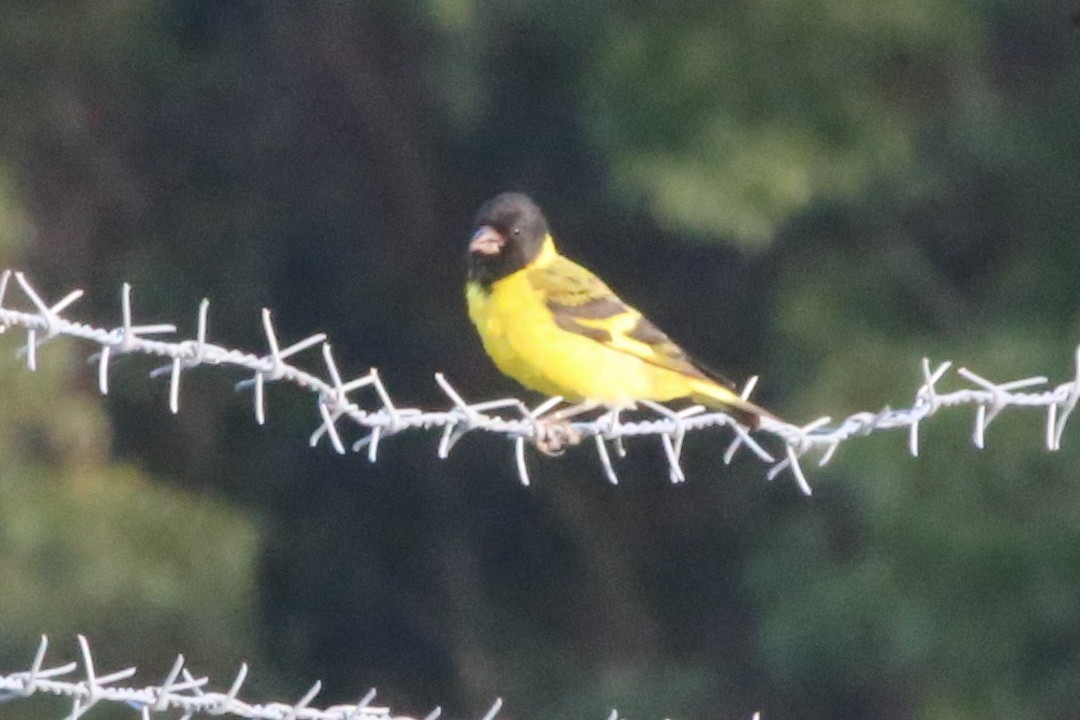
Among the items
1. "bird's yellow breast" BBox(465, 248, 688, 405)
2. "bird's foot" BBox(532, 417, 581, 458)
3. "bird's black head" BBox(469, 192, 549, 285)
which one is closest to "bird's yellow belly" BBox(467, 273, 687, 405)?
"bird's yellow breast" BBox(465, 248, 688, 405)

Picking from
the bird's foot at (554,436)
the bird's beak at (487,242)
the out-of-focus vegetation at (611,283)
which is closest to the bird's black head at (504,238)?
the bird's beak at (487,242)

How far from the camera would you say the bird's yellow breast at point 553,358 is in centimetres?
390

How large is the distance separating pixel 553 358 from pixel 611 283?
5.25 metres

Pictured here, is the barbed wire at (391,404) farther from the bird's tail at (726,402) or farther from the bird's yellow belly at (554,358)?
the bird's yellow belly at (554,358)

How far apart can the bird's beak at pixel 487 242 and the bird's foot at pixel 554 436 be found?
705 mm

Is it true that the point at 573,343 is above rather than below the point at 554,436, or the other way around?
above

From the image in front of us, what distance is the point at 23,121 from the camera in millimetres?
9477

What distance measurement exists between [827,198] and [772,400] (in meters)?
0.84

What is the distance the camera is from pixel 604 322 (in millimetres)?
4062

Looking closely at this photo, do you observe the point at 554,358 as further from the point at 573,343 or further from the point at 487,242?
the point at 487,242

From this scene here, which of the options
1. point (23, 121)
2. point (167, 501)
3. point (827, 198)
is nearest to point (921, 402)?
point (827, 198)

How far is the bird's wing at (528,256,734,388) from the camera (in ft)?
13.1

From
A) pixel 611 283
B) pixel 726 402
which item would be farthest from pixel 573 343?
pixel 611 283

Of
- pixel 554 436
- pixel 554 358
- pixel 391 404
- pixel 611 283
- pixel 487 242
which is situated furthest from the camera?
pixel 611 283
